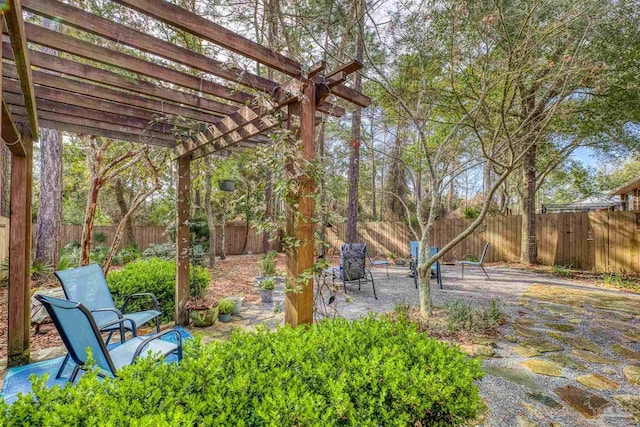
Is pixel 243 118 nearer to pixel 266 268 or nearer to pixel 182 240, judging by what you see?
pixel 182 240

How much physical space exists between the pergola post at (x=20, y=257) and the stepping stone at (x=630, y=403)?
4.96 m

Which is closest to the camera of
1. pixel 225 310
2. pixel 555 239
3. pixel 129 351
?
pixel 129 351

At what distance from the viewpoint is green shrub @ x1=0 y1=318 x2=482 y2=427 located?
3.91 ft

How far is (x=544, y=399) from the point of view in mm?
2275

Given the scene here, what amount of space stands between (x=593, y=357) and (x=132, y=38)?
15.2 ft

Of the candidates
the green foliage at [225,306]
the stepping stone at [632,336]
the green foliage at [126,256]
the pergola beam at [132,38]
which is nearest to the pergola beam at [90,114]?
the pergola beam at [132,38]

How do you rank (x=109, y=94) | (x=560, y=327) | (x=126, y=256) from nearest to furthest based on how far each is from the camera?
(x=109, y=94) → (x=560, y=327) → (x=126, y=256)

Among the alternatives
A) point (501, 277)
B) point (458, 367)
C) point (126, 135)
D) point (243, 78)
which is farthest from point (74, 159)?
point (501, 277)

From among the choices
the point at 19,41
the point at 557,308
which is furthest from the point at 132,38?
the point at 557,308

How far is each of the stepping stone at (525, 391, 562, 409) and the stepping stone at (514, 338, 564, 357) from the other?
2.38ft

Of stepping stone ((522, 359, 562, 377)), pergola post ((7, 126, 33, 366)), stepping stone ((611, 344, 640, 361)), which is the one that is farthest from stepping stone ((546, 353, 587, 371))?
pergola post ((7, 126, 33, 366))

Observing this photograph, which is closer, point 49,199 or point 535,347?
point 535,347

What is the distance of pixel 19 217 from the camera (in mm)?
2795

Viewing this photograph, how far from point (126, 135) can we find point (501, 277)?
298 inches
